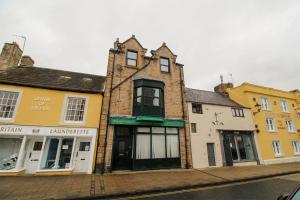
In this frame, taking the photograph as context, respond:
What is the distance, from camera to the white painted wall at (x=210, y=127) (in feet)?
48.7

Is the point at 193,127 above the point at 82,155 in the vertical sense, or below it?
above

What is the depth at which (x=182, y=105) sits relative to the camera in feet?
50.3

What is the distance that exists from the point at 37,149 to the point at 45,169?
5.41ft

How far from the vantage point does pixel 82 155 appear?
11.7 metres

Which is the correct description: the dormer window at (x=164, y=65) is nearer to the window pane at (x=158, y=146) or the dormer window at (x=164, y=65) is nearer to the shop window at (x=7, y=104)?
the window pane at (x=158, y=146)

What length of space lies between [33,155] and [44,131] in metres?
1.85

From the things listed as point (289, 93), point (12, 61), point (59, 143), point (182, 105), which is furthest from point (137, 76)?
point (289, 93)

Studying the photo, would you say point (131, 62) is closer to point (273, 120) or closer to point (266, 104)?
point (266, 104)

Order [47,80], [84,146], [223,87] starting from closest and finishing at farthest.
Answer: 1. [84,146]
2. [47,80]
3. [223,87]

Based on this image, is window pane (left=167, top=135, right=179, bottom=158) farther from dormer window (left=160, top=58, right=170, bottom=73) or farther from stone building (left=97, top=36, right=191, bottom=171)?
dormer window (left=160, top=58, right=170, bottom=73)

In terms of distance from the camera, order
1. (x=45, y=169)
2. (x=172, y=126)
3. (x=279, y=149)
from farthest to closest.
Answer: (x=279, y=149), (x=172, y=126), (x=45, y=169)

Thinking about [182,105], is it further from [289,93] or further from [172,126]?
[289,93]

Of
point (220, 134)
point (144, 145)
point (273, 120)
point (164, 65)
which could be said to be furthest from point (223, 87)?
point (144, 145)

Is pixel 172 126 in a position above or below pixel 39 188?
above
